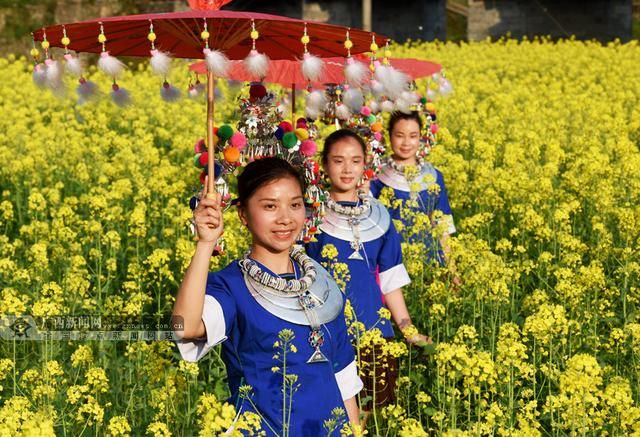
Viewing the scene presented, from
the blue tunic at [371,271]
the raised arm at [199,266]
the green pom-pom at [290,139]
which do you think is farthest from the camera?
the blue tunic at [371,271]

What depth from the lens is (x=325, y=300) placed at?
325 cm

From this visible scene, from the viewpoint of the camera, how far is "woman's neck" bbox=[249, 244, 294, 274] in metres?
3.26

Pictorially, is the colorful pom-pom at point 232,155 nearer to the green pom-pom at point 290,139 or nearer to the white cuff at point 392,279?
the green pom-pom at point 290,139

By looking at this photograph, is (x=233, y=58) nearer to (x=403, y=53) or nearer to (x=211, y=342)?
(x=211, y=342)

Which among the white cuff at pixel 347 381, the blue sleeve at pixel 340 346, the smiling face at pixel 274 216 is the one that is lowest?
the white cuff at pixel 347 381

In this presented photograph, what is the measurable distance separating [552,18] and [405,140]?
75.6 feet

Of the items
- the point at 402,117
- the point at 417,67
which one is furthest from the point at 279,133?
the point at 417,67

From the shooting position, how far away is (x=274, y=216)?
3.22 m

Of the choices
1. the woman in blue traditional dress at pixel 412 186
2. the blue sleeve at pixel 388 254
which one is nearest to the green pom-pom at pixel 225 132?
the blue sleeve at pixel 388 254

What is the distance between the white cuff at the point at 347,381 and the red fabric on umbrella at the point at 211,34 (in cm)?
121

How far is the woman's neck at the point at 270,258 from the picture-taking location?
3256mm

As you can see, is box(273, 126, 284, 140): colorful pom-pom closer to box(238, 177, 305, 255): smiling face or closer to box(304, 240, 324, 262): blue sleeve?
box(238, 177, 305, 255): smiling face

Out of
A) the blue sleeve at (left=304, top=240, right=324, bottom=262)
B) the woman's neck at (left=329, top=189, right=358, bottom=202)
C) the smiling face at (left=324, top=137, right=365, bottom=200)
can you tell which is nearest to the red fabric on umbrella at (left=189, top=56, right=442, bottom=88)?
the smiling face at (left=324, top=137, right=365, bottom=200)

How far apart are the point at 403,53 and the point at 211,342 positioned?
1979 cm
